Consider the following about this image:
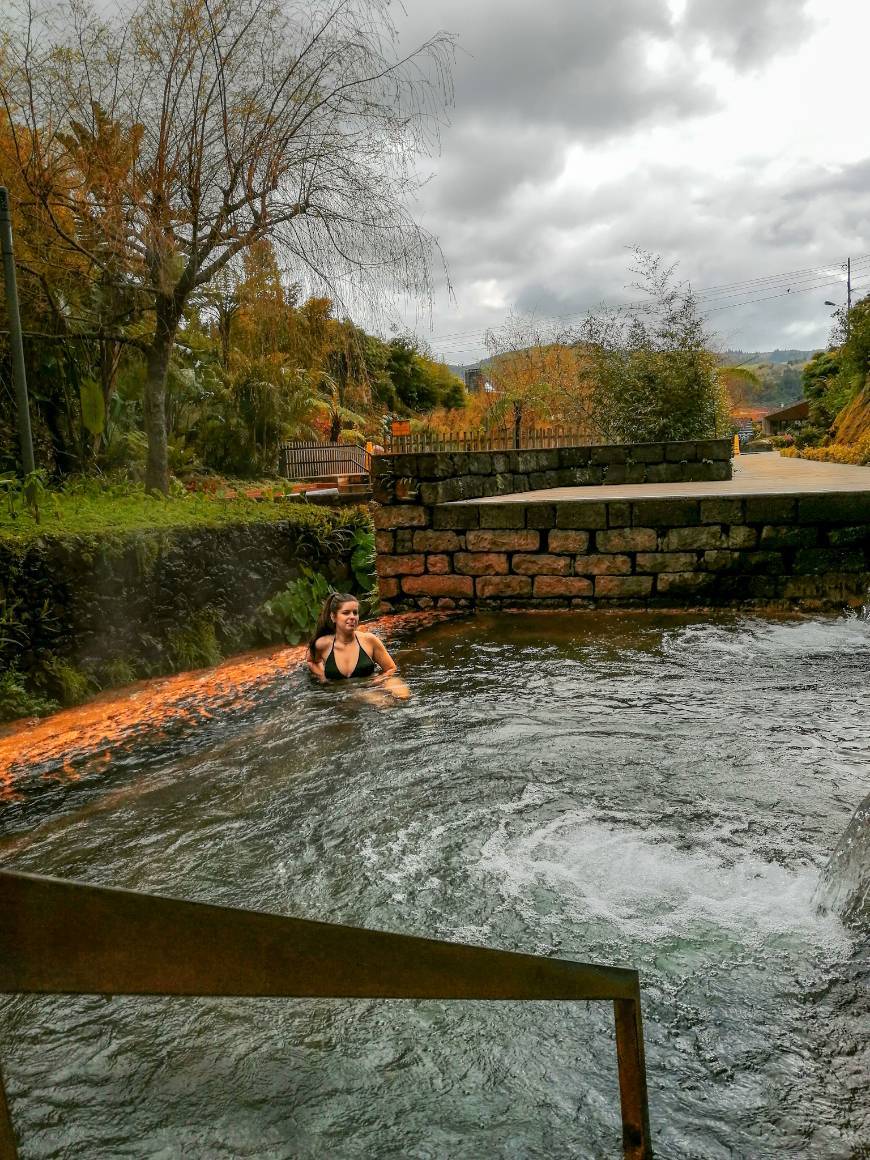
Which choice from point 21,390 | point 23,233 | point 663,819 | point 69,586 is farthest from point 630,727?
point 23,233

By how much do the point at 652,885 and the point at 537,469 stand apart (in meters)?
9.35

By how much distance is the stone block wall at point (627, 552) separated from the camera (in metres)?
7.80

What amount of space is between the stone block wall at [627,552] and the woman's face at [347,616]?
2819 mm

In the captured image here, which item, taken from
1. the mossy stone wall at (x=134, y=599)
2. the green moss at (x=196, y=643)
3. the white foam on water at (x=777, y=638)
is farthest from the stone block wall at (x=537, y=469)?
the white foam on water at (x=777, y=638)

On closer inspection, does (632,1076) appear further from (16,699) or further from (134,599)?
(134,599)

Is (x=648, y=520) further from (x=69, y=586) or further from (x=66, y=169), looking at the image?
(x=66, y=169)

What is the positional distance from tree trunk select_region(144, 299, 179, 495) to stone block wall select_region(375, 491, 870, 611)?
271 centimetres

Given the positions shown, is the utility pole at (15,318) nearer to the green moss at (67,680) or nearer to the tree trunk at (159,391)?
the tree trunk at (159,391)

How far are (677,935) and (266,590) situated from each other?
17.7 ft

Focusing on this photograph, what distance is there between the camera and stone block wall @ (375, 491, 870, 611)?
307 inches

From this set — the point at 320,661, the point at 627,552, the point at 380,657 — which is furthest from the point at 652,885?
the point at 627,552

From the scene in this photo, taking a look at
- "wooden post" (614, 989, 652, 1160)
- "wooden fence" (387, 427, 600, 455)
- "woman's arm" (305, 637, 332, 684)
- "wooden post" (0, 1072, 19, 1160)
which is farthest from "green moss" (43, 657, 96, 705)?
"wooden fence" (387, 427, 600, 455)

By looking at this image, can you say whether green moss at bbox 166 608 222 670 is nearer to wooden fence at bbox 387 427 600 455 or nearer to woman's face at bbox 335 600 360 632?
woman's face at bbox 335 600 360 632

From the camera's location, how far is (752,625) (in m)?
7.25
